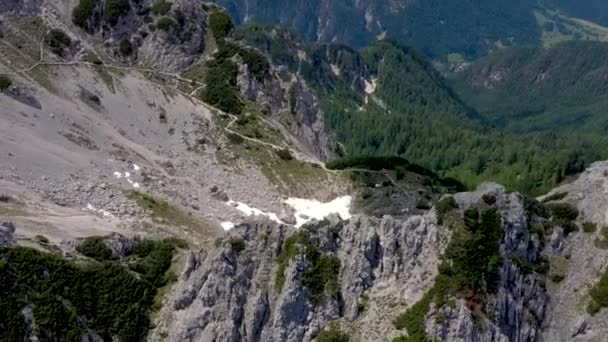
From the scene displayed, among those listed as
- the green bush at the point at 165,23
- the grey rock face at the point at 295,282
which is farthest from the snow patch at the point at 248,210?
the green bush at the point at 165,23

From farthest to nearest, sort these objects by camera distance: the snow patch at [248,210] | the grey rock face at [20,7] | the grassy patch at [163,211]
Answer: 1. the grey rock face at [20,7]
2. the snow patch at [248,210]
3. the grassy patch at [163,211]

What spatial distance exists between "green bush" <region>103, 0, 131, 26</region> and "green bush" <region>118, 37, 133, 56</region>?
4018mm

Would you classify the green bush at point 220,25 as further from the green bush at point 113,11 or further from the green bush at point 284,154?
the green bush at point 284,154

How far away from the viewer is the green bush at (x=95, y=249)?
6462 cm

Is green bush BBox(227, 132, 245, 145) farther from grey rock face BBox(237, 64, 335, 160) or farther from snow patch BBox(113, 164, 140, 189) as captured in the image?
snow patch BBox(113, 164, 140, 189)

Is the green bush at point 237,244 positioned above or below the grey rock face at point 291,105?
below

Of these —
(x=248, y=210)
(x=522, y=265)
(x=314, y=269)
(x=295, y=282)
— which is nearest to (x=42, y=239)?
(x=295, y=282)

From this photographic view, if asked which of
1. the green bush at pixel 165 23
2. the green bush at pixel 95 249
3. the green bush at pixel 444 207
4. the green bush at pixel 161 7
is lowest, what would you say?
the green bush at pixel 95 249

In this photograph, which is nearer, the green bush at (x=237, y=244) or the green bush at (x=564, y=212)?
the green bush at (x=237, y=244)

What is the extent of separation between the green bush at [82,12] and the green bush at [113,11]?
2.68m

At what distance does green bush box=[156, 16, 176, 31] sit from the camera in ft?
485

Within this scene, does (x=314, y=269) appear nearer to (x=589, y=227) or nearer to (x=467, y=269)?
(x=467, y=269)

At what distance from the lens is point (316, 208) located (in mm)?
119000

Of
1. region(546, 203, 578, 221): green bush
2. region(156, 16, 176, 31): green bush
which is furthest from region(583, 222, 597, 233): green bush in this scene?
region(156, 16, 176, 31): green bush
